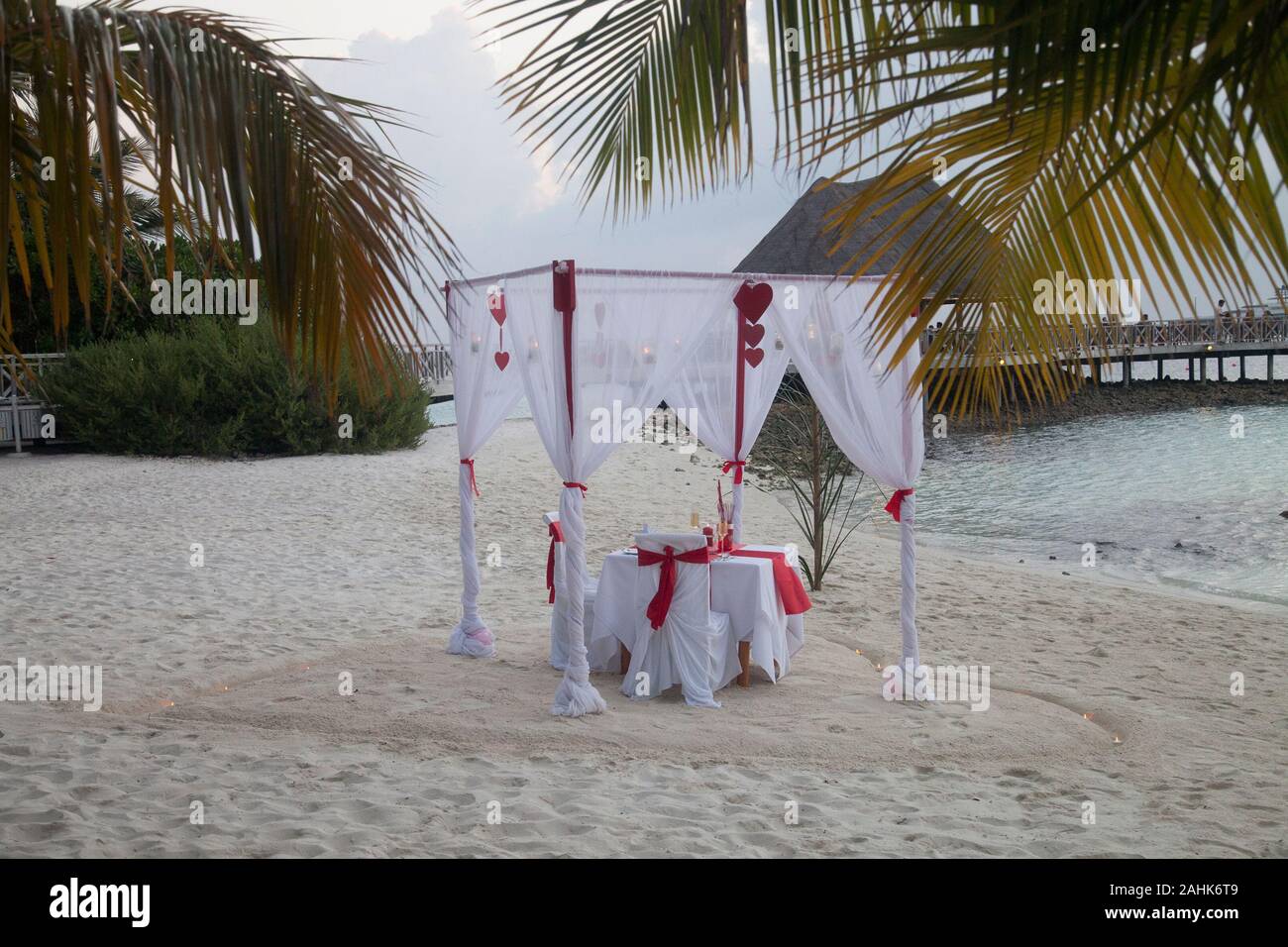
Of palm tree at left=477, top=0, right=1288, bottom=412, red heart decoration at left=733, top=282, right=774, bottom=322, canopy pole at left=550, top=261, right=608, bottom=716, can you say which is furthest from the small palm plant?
palm tree at left=477, top=0, right=1288, bottom=412

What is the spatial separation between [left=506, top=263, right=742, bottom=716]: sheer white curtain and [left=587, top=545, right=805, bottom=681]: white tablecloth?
62 cm

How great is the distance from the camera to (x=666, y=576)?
6172 millimetres

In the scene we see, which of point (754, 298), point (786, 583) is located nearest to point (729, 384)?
point (754, 298)

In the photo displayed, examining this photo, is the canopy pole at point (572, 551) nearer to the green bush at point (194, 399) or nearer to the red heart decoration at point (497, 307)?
the red heart decoration at point (497, 307)

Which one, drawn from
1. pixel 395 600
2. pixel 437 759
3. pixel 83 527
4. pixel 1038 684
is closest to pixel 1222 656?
pixel 1038 684

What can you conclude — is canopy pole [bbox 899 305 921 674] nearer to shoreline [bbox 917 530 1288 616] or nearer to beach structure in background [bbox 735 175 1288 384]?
beach structure in background [bbox 735 175 1288 384]

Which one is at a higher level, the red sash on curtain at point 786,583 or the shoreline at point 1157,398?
the shoreline at point 1157,398

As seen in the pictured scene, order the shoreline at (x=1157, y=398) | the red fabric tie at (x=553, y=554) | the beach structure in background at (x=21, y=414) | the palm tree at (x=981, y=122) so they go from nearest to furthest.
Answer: the palm tree at (x=981, y=122)
the red fabric tie at (x=553, y=554)
the beach structure in background at (x=21, y=414)
the shoreline at (x=1157, y=398)

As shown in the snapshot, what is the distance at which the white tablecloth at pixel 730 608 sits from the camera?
20.9ft

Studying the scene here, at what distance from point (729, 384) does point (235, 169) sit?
536 centimetres

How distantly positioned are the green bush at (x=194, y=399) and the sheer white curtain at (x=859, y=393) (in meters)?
12.8

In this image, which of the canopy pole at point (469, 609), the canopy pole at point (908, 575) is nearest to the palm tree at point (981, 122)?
the canopy pole at point (908, 575)

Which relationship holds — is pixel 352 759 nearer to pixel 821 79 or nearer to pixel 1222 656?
pixel 821 79
